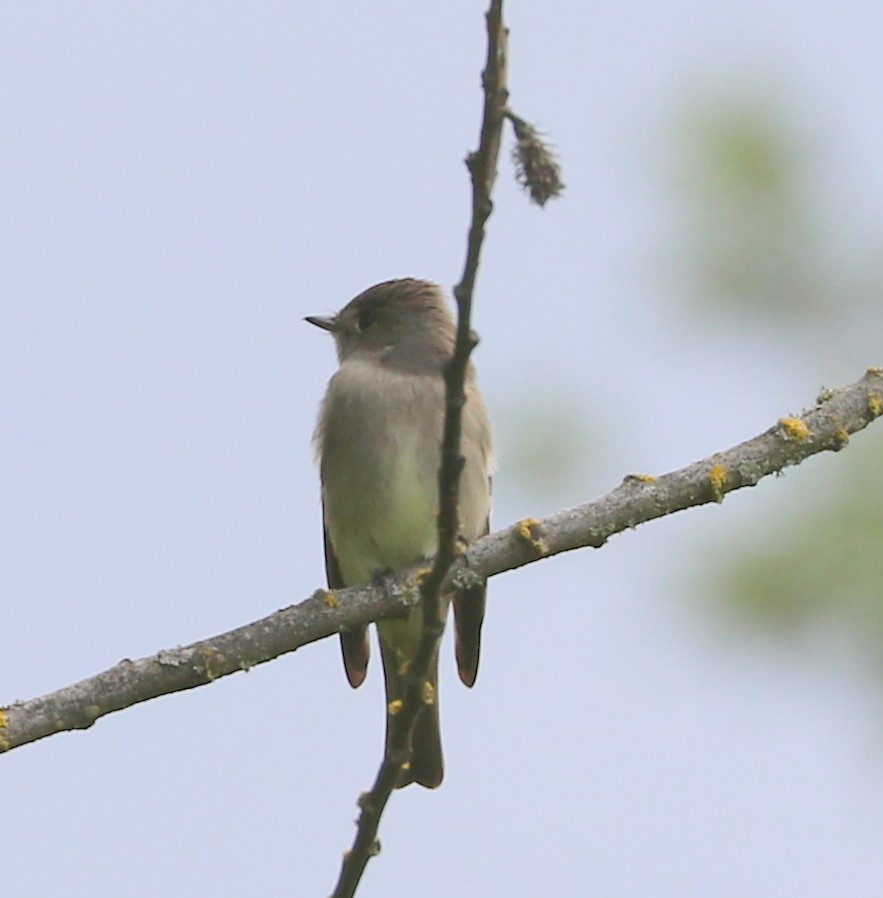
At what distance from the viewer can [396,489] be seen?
19.8ft

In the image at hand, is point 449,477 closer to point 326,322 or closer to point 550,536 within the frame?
point 550,536

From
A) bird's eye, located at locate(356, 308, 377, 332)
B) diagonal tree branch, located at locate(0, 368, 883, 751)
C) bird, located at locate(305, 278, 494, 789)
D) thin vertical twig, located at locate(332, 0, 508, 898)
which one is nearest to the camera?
thin vertical twig, located at locate(332, 0, 508, 898)

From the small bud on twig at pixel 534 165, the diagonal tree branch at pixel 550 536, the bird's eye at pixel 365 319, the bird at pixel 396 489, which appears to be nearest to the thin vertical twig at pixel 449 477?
the small bud on twig at pixel 534 165

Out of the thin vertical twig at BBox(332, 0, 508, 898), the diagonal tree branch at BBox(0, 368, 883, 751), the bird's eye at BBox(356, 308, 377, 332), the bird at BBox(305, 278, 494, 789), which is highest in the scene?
the bird's eye at BBox(356, 308, 377, 332)

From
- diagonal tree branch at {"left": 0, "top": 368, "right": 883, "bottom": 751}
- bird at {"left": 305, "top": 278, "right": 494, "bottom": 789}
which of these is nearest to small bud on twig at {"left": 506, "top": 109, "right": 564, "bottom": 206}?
diagonal tree branch at {"left": 0, "top": 368, "right": 883, "bottom": 751}

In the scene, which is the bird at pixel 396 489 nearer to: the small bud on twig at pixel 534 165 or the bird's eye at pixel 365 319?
the bird's eye at pixel 365 319

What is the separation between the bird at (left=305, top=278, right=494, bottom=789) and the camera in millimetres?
6004

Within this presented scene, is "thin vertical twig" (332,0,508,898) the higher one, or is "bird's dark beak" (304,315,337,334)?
"bird's dark beak" (304,315,337,334)

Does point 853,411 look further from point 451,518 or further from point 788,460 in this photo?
point 451,518

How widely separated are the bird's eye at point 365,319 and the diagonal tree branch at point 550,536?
2.20m

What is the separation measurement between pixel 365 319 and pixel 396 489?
1113mm

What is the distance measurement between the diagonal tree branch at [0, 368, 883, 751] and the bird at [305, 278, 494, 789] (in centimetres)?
107

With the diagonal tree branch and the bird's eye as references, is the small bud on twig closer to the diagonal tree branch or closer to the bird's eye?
the diagonal tree branch

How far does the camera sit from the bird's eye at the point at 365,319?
22.7 ft
